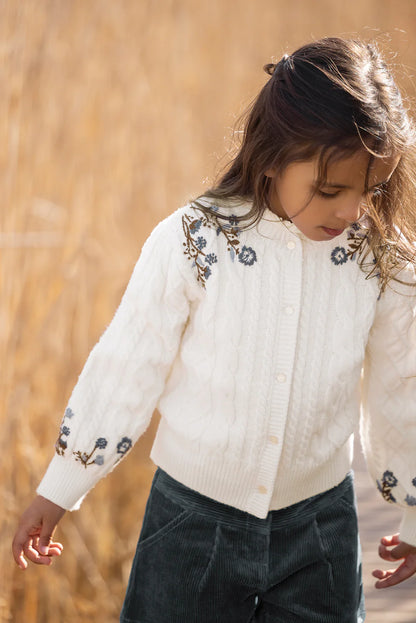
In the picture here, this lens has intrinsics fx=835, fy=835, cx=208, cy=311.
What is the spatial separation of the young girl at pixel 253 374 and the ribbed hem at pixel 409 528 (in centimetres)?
10

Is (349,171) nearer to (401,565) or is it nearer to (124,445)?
(124,445)

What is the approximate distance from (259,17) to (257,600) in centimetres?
177

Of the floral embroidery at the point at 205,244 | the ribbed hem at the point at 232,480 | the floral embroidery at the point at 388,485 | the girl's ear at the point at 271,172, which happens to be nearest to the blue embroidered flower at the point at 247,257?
the floral embroidery at the point at 205,244

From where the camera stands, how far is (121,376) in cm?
112

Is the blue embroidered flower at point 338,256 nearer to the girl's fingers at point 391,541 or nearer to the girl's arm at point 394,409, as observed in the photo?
the girl's arm at point 394,409

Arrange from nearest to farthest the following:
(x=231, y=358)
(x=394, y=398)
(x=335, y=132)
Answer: (x=335, y=132) < (x=231, y=358) < (x=394, y=398)

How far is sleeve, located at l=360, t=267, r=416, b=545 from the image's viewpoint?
3.88 feet

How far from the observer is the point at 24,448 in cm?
178

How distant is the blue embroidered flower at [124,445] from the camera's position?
3.69 feet

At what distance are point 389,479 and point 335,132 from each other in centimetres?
55

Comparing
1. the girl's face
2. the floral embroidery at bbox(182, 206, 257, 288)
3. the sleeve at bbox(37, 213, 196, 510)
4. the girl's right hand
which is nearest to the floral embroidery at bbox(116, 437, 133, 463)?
the sleeve at bbox(37, 213, 196, 510)

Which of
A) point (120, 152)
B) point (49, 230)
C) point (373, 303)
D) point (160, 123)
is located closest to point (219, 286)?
point (373, 303)

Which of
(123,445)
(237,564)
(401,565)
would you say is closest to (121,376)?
(123,445)

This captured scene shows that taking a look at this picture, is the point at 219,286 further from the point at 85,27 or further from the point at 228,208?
the point at 85,27
